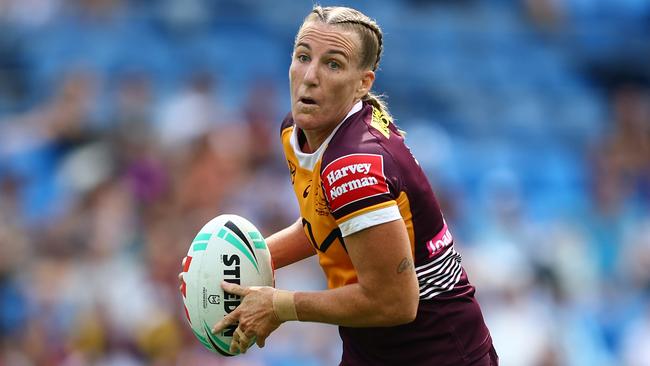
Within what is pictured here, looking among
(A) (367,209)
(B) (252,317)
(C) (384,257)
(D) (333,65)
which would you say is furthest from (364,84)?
(B) (252,317)

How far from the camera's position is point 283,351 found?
952cm

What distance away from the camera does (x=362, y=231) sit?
4547mm

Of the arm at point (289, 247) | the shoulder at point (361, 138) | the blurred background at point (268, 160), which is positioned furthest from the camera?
the blurred background at point (268, 160)

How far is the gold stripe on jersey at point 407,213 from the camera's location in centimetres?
473

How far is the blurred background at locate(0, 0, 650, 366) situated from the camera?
9328mm

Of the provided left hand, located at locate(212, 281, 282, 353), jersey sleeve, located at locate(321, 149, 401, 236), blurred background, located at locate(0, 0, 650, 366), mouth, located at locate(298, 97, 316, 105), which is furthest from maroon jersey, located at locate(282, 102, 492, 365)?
blurred background, located at locate(0, 0, 650, 366)

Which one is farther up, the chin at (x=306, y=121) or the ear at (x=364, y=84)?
the ear at (x=364, y=84)

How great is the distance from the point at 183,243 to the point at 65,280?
1003mm

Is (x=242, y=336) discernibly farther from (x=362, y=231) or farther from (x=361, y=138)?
(x=361, y=138)

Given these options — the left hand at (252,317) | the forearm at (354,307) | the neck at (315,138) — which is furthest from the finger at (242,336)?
the neck at (315,138)

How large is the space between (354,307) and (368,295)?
8 centimetres

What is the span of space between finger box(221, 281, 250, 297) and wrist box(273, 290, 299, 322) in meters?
0.17

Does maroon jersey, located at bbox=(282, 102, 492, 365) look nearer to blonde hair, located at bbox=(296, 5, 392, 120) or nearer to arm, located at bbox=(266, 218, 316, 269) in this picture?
Result: blonde hair, located at bbox=(296, 5, 392, 120)

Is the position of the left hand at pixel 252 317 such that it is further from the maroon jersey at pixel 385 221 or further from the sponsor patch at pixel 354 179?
the sponsor patch at pixel 354 179
